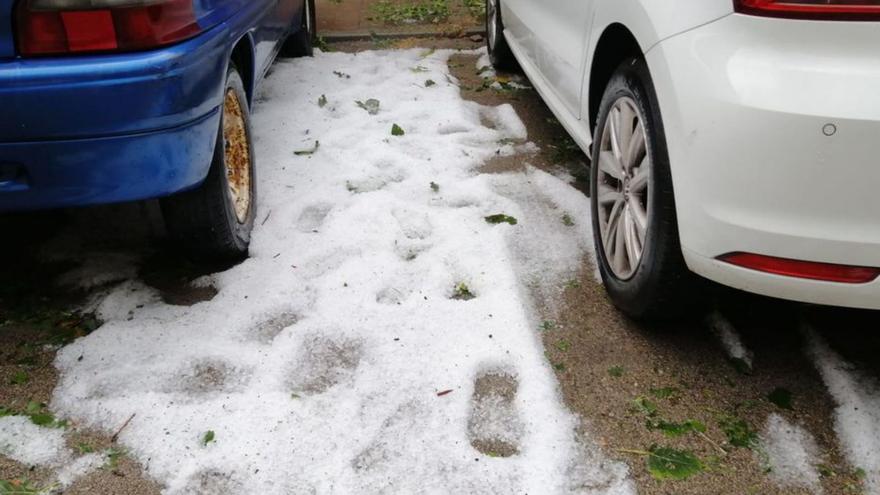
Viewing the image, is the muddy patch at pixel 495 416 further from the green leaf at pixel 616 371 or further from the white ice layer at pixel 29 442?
the white ice layer at pixel 29 442

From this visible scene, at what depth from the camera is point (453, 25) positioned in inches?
250

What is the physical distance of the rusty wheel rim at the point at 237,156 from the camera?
2.94 meters

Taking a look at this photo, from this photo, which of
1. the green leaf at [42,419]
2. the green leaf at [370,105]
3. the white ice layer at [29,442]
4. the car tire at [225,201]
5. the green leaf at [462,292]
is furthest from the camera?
the green leaf at [370,105]

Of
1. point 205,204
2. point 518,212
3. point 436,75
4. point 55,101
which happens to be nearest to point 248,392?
point 205,204

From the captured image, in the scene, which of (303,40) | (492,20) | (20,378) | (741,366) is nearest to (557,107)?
(741,366)

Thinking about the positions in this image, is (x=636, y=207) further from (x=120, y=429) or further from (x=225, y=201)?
(x=120, y=429)

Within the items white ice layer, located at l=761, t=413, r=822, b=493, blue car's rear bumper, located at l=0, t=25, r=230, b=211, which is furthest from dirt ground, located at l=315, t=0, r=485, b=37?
white ice layer, located at l=761, t=413, r=822, b=493

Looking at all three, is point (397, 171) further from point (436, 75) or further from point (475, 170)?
point (436, 75)

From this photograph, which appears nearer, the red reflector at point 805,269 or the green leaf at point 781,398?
the red reflector at point 805,269

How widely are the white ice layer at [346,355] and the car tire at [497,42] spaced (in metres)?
1.66

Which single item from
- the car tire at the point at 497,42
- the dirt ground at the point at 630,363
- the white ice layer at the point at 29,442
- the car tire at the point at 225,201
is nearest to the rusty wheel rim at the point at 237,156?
the car tire at the point at 225,201

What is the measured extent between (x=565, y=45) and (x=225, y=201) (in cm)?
144

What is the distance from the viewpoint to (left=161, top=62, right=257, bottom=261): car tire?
2.59 metres

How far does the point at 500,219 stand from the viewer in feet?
10.4
